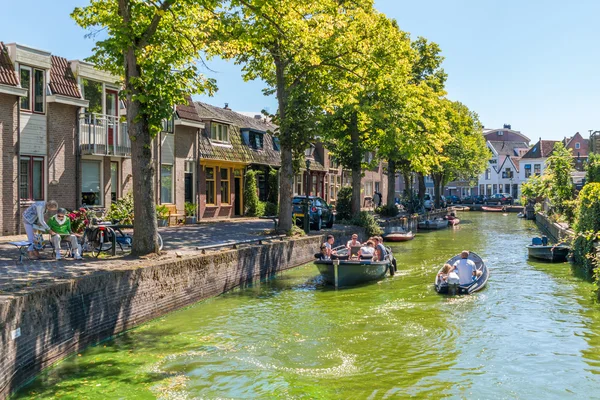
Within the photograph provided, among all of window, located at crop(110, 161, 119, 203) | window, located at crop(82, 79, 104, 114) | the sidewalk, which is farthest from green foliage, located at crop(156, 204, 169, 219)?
window, located at crop(82, 79, 104, 114)

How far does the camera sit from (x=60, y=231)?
1534cm

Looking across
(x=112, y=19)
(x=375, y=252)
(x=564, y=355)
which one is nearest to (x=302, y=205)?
(x=375, y=252)

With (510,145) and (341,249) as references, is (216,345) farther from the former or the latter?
(510,145)

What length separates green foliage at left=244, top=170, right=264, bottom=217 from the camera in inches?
1473

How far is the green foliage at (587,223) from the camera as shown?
21.3 metres

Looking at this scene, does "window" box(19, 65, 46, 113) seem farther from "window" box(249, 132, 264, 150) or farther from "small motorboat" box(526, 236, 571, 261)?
"small motorboat" box(526, 236, 571, 261)

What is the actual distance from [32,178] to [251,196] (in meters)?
16.6

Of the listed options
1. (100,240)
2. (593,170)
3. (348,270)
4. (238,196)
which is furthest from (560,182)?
(100,240)

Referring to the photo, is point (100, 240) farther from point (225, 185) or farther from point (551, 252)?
point (225, 185)

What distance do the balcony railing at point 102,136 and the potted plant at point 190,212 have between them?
596 cm

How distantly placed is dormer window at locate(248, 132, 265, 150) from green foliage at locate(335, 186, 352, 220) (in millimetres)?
6530

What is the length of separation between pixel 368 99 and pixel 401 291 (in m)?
14.5

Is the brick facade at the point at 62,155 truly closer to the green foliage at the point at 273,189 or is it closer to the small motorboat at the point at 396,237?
the green foliage at the point at 273,189

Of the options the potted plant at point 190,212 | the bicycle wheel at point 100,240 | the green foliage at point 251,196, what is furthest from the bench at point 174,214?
the bicycle wheel at point 100,240
